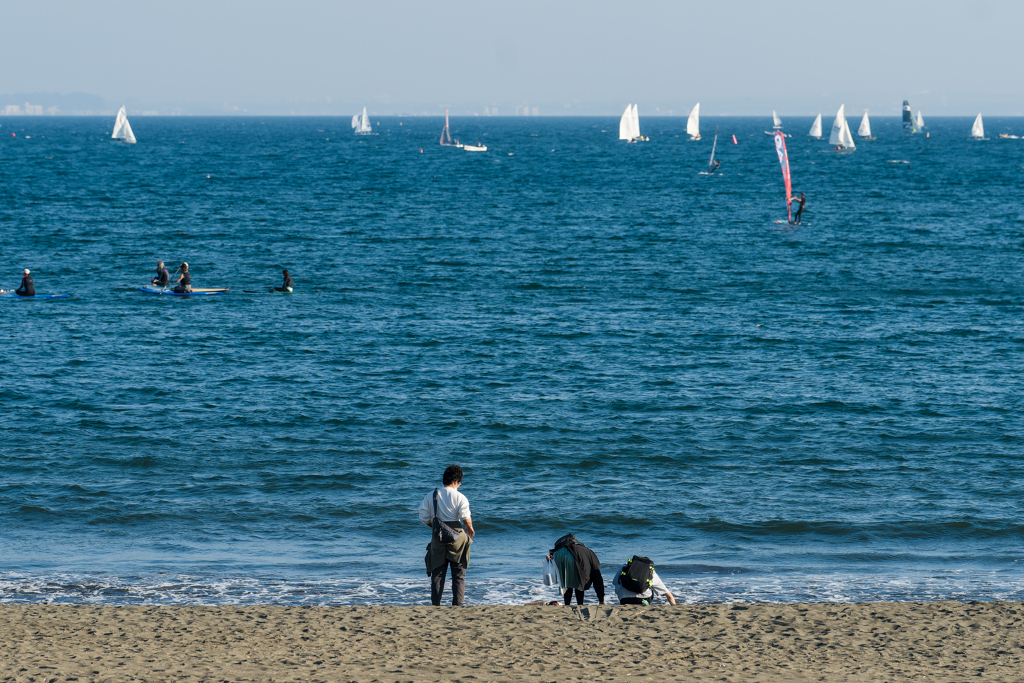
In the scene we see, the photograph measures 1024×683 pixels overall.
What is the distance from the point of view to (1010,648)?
11.2 m

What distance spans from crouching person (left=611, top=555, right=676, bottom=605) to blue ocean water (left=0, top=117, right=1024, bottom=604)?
107 inches

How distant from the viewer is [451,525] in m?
12.5

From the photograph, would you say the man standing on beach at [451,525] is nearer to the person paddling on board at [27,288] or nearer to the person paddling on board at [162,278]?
the person paddling on board at [162,278]

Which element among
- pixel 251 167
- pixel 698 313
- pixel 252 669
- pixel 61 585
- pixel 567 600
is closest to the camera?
pixel 252 669

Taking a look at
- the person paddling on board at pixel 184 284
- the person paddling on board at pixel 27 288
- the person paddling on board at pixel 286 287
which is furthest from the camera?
the person paddling on board at pixel 286 287

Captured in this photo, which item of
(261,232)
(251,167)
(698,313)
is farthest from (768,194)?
(251,167)

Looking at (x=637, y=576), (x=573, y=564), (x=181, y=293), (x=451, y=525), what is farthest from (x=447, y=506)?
(x=181, y=293)

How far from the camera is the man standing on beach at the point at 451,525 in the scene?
40.2ft

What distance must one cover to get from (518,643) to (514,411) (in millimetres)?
15977

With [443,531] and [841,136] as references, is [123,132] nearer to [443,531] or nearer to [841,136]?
[841,136]

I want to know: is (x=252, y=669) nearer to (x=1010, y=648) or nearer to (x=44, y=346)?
(x=1010, y=648)

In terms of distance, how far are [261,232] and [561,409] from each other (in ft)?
145

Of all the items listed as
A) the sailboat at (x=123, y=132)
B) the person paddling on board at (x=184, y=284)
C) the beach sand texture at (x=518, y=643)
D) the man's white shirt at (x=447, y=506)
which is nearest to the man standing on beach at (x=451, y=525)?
the man's white shirt at (x=447, y=506)

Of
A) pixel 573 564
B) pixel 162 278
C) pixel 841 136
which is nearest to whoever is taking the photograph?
pixel 573 564
